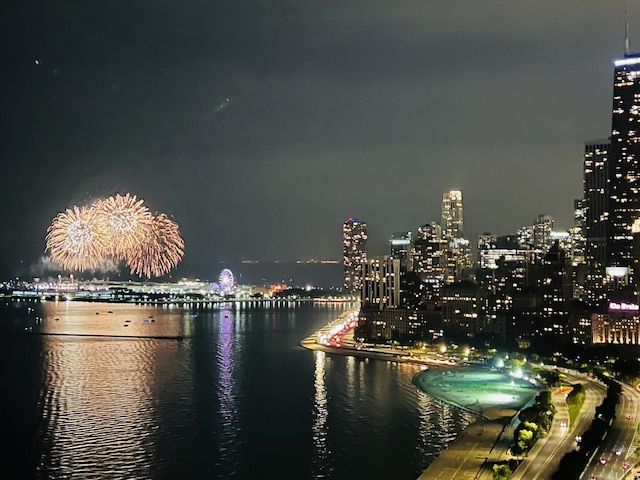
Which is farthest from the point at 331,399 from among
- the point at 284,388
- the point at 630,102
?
the point at 630,102

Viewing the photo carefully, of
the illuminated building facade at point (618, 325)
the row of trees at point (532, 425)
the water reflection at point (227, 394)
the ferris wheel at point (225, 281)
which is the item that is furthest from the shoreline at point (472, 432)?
the ferris wheel at point (225, 281)

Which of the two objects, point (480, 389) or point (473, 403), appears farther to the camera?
point (480, 389)

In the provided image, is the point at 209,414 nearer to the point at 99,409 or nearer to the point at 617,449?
the point at 99,409

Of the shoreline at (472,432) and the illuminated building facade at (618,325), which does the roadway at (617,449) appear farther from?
the illuminated building facade at (618,325)

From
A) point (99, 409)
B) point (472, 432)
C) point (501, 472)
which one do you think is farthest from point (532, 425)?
point (99, 409)

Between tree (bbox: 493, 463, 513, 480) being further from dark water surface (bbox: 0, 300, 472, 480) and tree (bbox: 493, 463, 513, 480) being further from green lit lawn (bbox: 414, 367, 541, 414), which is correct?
green lit lawn (bbox: 414, 367, 541, 414)

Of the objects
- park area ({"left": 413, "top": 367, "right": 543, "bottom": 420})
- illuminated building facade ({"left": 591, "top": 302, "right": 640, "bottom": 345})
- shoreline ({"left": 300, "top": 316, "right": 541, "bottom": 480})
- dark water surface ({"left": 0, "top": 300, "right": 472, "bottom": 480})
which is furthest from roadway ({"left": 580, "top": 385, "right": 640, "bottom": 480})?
illuminated building facade ({"left": 591, "top": 302, "right": 640, "bottom": 345})
